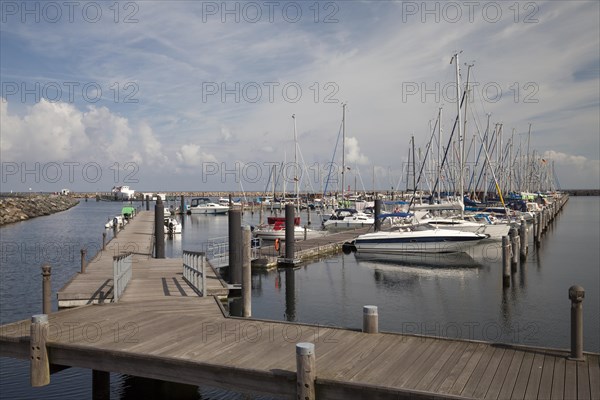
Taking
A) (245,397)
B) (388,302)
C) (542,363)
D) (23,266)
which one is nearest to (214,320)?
(245,397)

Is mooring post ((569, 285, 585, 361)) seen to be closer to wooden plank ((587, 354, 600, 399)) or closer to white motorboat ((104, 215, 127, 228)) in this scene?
wooden plank ((587, 354, 600, 399))

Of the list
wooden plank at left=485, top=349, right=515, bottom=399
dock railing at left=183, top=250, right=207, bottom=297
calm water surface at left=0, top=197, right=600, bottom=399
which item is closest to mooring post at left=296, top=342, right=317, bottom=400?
wooden plank at left=485, top=349, right=515, bottom=399

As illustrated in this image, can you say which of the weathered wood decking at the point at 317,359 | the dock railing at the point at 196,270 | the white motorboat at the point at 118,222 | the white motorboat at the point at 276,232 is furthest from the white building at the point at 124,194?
the weathered wood decking at the point at 317,359

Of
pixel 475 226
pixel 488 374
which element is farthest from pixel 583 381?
pixel 475 226

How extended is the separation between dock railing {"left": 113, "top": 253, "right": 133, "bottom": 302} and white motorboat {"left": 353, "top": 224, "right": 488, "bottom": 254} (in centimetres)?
2374

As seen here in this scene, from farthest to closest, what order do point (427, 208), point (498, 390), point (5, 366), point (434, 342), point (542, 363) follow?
1. point (427, 208)
2. point (5, 366)
3. point (434, 342)
4. point (542, 363)
5. point (498, 390)

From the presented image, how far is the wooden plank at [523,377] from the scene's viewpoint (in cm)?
724

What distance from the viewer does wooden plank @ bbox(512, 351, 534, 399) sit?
724 centimetres

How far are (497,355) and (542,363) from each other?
2.43 ft

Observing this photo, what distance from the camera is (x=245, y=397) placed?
12.2 meters

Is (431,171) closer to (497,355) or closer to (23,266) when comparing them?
(23,266)

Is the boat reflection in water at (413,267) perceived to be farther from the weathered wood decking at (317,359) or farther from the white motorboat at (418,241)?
the weathered wood decking at (317,359)

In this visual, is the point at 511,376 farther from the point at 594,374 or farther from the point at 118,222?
the point at 118,222

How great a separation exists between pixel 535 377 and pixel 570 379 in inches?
20.6
